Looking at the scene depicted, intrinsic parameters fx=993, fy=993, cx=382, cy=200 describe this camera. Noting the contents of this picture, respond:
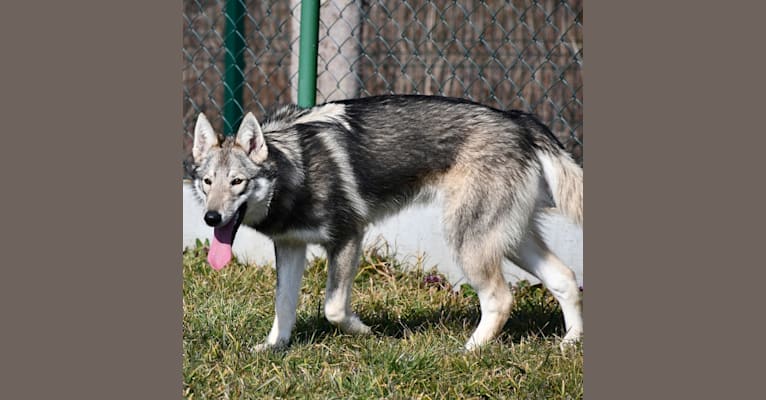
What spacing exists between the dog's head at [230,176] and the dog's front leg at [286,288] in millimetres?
383

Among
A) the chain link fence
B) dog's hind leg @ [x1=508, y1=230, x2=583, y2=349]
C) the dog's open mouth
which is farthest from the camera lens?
the chain link fence

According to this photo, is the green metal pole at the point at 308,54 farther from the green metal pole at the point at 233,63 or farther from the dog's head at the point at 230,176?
the dog's head at the point at 230,176

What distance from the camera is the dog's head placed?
13.3ft

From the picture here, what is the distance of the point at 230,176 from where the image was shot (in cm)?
409

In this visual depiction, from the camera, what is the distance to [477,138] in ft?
14.8

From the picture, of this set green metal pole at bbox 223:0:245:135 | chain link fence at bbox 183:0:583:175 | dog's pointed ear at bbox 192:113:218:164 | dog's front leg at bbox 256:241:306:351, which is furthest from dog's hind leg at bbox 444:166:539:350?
green metal pole at bbox 223:0:245:135

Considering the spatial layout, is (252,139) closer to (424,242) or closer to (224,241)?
(224,241)

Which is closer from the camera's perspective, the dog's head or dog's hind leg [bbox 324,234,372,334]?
the dog's head

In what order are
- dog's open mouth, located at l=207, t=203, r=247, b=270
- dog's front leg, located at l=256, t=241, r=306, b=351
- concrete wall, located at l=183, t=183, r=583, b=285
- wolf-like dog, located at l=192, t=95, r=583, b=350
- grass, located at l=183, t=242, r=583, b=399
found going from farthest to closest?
concrete wall, located at l=183, t=183, r=583, b=285 → dog's front leg, located at l=256, t=241, r=306, b=351 → wolf-like dog, located at l=192, t=95, r=583, b=350 → dog's open mouth, located at l=207, t=203, r=247, b=270 → grass, located at l=183, t=242, r=583, b=399

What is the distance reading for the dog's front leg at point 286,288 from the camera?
4.51 meters

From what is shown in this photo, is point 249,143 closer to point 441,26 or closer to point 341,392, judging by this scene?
point 341,392

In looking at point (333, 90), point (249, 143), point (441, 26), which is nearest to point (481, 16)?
point (441, 26)

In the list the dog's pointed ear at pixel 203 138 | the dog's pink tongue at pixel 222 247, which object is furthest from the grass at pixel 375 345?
the dog's pointed ear at pixel 203 138

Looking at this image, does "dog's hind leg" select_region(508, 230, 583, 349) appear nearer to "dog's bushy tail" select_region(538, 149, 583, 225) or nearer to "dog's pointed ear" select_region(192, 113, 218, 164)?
"dog's bushy tail" select_region(538, 149, 583, 225)
